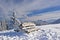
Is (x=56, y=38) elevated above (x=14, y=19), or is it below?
below

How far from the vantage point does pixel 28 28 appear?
1073 centimetres

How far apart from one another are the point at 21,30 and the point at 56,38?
409 cm

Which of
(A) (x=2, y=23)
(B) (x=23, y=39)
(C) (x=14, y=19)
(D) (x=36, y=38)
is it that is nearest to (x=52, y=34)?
(D) (x=36, y=38)

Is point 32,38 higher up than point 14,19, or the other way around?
point 14,19

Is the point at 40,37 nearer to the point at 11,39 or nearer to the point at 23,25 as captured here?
the point at 11,39

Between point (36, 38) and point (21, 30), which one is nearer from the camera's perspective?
point (36, 38)

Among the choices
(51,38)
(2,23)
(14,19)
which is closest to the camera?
(51,38)

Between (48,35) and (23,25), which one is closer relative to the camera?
(48,35)

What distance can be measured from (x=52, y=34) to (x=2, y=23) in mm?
26351

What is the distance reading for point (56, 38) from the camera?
7.58 metres

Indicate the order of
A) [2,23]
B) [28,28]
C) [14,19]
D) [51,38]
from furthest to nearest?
[2,23]
[14,19]
[28,28]
[51,38]

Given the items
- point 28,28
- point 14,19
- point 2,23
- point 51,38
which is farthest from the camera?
point 2,23

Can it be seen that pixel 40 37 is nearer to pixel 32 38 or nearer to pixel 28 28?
pixel 32 38

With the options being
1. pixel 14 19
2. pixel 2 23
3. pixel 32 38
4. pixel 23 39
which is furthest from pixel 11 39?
pixel 2 23
